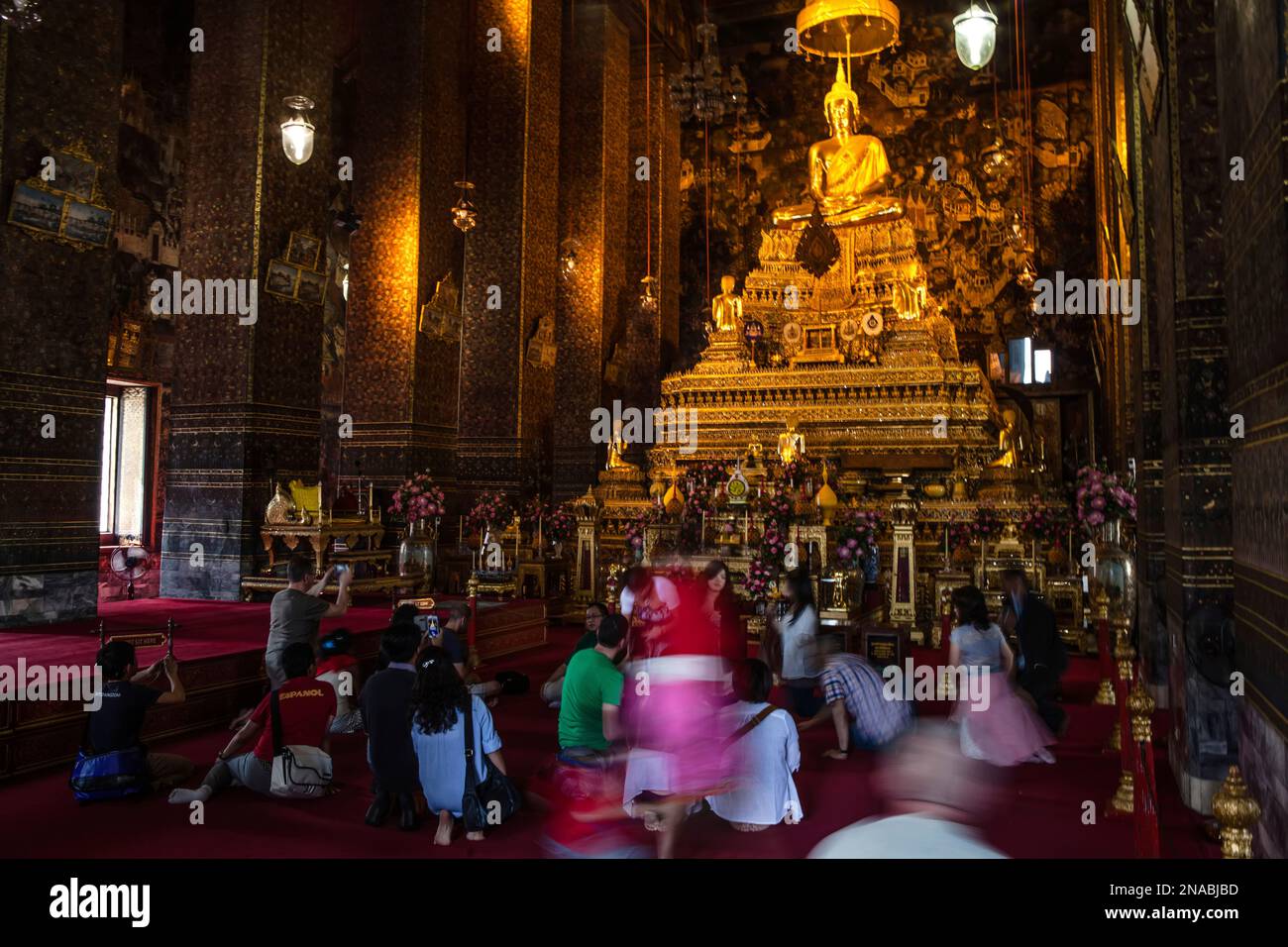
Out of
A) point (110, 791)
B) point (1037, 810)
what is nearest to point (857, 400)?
point (1037, 810)

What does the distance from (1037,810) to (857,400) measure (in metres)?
9.85

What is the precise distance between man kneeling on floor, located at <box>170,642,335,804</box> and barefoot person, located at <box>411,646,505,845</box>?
918 millimetres

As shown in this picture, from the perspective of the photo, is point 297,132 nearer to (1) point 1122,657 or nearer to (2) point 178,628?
(2) point 178,628

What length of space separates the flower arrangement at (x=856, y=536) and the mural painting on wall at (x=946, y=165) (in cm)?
747

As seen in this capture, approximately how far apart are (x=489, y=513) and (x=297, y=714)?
689 cm

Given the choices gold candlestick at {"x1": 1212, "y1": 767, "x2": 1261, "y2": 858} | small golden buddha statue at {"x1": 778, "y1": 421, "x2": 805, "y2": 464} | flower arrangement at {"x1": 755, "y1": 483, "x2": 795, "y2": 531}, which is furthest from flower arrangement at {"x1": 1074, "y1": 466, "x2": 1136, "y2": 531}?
gold candlestick at {"x1": 1212, "y1": 767, "x2": 1261, "y2": 858}

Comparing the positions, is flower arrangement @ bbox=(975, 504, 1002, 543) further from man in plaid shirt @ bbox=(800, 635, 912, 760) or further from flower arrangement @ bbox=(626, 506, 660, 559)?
man in plaid shirt @ bbox=(800, 635, 912, 760)

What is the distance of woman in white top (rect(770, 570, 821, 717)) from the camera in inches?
227

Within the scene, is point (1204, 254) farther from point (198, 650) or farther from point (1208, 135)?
point (198, 650)

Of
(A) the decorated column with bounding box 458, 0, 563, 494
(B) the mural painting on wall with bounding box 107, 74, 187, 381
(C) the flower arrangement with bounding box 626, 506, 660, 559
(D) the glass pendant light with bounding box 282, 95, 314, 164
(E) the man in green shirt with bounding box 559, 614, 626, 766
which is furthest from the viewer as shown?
(A) the decorated column with bounding box 458, 0, 563, 494

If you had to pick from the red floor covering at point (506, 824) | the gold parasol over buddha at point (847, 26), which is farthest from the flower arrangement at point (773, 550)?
the gold parasol over buddha at point (847, 26)

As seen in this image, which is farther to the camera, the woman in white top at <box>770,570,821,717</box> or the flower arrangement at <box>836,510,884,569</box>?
the flower arrangement at <box>836,510,884,569</box>

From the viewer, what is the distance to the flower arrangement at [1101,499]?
878cm

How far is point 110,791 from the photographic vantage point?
4.41 m
